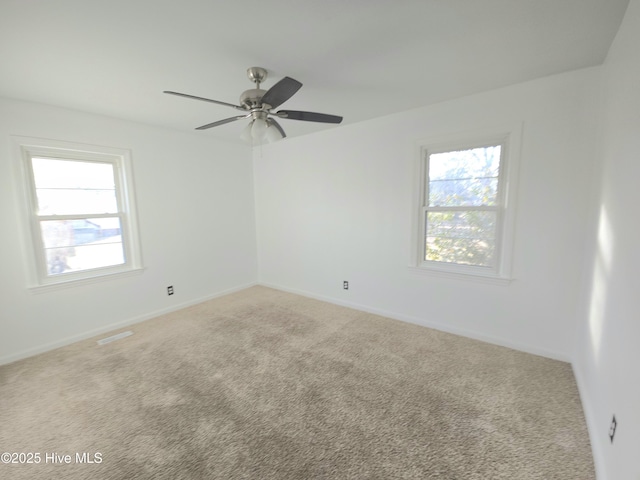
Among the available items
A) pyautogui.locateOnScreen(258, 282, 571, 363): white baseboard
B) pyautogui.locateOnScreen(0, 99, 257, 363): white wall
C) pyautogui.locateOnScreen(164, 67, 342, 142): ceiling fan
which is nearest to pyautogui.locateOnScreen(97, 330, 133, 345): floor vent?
pyautogui.locateOnScreen(0, 99, 257, 363): white wall

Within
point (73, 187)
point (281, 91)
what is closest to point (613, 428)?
point (281, 91)

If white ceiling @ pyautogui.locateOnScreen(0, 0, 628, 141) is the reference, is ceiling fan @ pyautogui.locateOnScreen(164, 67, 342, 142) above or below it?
below

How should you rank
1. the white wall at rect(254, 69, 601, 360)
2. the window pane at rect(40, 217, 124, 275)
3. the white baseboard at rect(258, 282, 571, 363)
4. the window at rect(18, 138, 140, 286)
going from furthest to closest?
the window pane at rect(40, 217, 124, 275) < the window at rect(18, 138, 140, 286) < the white baseboard at rect(258, 282, 571, 363) < the white wall at rect(254, 69, 601, 360)

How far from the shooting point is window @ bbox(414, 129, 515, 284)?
2.60 metres

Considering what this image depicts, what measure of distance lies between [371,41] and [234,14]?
836mm

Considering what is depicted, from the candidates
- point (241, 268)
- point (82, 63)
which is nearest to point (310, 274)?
point (241, 268)

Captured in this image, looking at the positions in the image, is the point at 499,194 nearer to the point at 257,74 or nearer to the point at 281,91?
Answer: the point at 281,91

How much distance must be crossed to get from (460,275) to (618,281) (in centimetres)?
144

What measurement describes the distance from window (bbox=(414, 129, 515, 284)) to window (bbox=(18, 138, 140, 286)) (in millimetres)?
3503

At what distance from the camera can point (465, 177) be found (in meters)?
2.81

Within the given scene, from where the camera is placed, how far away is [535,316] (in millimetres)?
2479

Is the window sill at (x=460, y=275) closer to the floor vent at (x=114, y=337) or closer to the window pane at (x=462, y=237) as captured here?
the window pane at (x=462, y=237)

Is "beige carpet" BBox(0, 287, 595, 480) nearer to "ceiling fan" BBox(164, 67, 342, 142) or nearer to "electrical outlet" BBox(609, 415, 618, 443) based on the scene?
"electrical outlet" BBox(609, 415, 618, 443)

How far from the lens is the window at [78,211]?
2688mm
